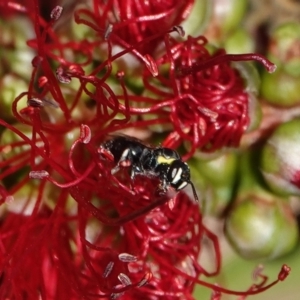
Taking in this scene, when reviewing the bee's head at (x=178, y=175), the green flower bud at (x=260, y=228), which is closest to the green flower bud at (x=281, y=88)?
the green flower bud at (x=260, y=228)

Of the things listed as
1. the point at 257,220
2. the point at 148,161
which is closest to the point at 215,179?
the point at 257,220

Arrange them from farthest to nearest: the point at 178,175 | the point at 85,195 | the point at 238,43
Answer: the point at 238,43, the point at 85,195, the point at 178,175

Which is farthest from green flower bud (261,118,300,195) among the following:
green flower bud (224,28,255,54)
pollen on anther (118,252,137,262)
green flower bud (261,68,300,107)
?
pollen on anther (118,252,137,262)

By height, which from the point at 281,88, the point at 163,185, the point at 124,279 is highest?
the point at 281,88

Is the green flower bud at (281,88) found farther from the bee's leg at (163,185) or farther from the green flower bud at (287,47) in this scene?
the bee's leg at (163,185)

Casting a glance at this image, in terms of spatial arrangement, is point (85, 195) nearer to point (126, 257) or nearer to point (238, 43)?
point (126, 257)

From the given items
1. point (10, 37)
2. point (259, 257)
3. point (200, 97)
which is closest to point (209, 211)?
A: point (259, 257)
